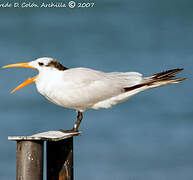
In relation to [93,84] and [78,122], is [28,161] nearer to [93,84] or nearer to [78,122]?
[78,122]

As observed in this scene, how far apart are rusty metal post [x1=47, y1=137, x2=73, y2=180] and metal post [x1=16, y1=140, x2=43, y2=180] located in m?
0.50

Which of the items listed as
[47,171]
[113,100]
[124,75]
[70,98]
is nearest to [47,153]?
[47,171]

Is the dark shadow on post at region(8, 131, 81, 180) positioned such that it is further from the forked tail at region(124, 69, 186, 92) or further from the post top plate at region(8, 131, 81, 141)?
the forked tail at region(124, 69, 186, 92)

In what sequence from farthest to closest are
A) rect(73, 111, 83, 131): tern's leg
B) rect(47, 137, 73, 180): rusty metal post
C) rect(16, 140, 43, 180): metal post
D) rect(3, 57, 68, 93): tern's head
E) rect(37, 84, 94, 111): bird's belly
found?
1. rect(73, 111, 83, 131): tern's leg
2. rect(3, 57, 68, 93): tern's head
3. rect(37, 84, 94, 111): bird's belly
4. rect(47, 137, 73, 180): rusty metal post
5. rect(16, 140, 43, 180): metal post

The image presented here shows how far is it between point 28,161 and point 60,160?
2.41 feet

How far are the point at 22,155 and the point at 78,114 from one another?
159cm

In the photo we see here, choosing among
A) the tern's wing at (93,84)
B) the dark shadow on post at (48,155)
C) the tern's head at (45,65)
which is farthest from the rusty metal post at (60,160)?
the tern's head at (45,65)

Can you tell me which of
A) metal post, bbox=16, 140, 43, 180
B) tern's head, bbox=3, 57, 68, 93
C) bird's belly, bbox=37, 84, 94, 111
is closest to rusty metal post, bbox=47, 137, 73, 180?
metal post, bbox=16, 140, 43, 180

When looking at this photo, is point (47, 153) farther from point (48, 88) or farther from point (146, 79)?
point (146, 79)

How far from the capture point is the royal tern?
7.11m

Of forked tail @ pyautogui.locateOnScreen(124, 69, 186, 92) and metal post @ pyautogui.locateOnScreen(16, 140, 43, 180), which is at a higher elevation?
forked tail @ pyautogui.locateOnScreen(124, 69, 186, 92)

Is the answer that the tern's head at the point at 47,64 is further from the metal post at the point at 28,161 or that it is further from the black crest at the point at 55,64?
the metal post at the point at 28,161

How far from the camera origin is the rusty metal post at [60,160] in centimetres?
682

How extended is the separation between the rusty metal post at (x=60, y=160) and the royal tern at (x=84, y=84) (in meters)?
0.60
